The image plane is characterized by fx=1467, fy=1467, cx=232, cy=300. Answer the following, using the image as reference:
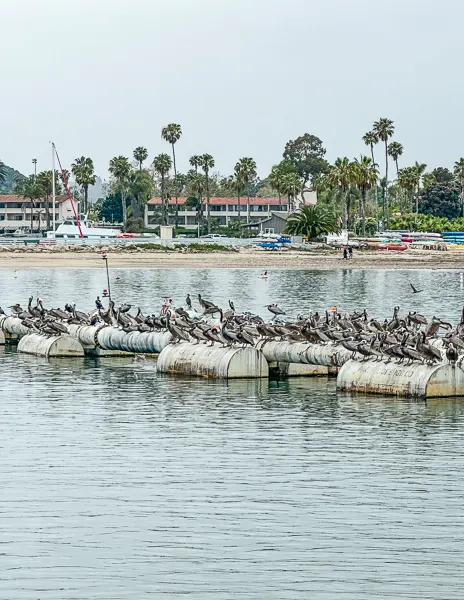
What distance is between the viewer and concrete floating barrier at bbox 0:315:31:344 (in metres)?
67.4

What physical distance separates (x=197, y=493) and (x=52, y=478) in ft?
13.0

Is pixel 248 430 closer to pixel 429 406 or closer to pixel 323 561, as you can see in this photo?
pixel 429 406

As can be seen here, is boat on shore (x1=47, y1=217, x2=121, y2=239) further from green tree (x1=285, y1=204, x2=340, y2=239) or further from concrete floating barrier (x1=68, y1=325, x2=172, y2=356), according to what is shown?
concrete floating barrier (x1=68, y1=325, x2=172, y2=356)

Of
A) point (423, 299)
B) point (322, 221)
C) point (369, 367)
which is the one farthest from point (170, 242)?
point (369, 367)

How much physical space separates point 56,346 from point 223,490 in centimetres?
2822

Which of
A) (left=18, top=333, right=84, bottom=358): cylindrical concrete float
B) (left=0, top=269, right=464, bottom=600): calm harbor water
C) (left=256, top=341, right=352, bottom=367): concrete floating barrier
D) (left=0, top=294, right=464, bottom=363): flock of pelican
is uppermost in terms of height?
(left=0, top=294, right=464, bottom=363): flock of pelican

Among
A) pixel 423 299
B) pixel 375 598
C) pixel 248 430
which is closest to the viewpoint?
pixel 375 598

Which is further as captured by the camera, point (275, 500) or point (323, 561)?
point (275, 500)

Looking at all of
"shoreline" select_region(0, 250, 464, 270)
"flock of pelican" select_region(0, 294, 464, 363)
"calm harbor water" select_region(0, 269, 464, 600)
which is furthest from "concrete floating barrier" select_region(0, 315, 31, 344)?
"shoreline" select_region(0, 250, 464, 270)

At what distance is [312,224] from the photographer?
183 metres

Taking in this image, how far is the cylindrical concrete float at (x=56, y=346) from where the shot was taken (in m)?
60.4

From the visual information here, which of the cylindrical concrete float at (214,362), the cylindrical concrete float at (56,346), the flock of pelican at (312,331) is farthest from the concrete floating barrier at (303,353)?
the cylindrical concrete float at (56,346)

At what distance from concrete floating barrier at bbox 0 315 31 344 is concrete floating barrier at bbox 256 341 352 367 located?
1836cm

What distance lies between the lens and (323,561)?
27.5 m
